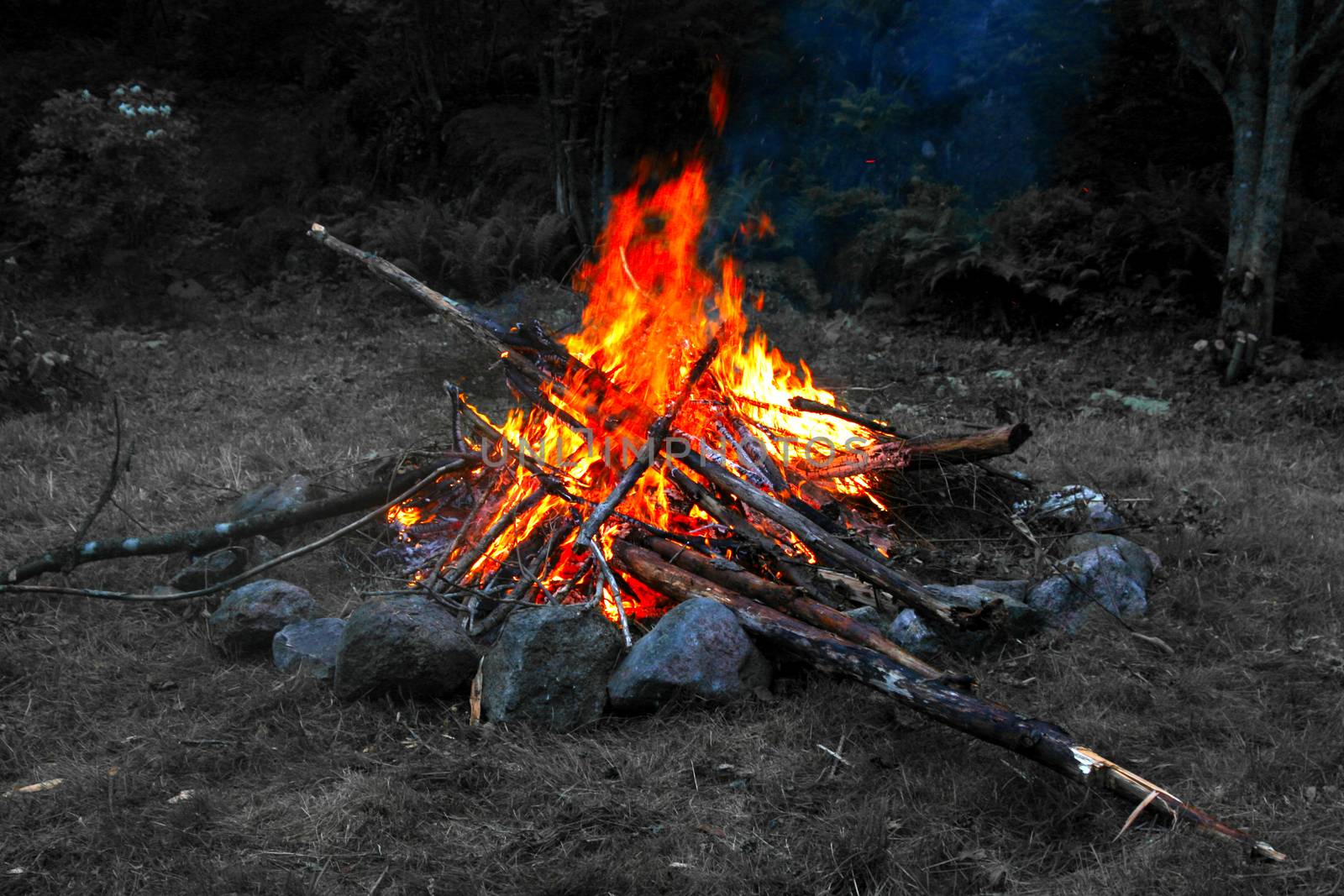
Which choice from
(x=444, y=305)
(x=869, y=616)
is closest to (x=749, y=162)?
(x=444, y=305)

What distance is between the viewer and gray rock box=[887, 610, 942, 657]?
12.6 feet

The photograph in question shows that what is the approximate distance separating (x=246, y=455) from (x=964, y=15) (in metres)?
10.3

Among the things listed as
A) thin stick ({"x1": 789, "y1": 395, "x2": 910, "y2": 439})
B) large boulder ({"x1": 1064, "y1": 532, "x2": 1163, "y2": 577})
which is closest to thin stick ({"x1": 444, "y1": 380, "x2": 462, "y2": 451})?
thin stick ({"x1": 789, "y1": 395, "x2": 910, "y2": 439})

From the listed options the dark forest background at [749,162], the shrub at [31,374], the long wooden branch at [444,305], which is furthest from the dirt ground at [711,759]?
the dark forest background at [749,162]

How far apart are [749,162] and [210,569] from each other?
971cm

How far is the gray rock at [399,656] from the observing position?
3637mm

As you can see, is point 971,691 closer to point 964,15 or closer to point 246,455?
point 246,455

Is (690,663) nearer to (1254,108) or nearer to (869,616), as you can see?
(869,616)

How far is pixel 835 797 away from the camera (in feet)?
10.1

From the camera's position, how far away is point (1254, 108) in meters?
8.37

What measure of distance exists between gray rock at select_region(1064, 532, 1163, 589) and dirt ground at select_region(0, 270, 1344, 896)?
10 centimetres

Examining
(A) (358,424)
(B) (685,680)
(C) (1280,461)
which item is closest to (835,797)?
(B) (685,680)

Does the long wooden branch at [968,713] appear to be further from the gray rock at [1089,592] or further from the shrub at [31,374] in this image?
the shrub at [31,374]

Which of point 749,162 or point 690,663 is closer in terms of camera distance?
point 690,663
